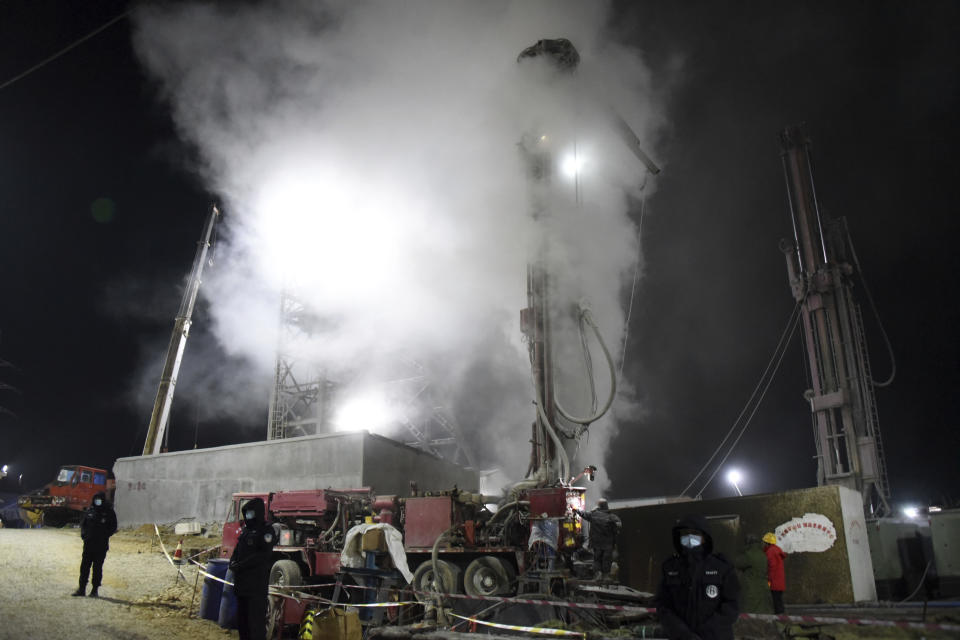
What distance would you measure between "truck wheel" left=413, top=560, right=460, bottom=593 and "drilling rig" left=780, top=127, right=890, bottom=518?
11.4m

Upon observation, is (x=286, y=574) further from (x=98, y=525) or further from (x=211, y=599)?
(x=98, y=525)

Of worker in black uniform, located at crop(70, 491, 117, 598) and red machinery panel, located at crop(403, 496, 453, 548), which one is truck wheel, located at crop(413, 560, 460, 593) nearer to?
red machinery panel, located at crop(403, 496, 453, 548)

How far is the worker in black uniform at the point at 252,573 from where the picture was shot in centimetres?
600

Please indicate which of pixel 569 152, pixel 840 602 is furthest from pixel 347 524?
pixel 569 152

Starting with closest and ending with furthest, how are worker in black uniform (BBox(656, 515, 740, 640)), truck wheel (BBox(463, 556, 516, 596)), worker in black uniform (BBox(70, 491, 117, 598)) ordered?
worker in black uniform (BBox(656, 515, 740, 640)) → worker in black uniform (BBox(70, 491, 117, 598)) → truck wheel (BBox(463, 556, 516, 596))

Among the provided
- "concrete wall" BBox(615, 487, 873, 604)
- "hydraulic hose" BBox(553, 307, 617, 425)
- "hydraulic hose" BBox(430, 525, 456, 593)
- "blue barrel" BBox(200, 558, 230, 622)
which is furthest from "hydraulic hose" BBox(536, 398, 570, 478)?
"blue barrel" BBox(200, 558, 230, 622)

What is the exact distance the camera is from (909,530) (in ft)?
37.0

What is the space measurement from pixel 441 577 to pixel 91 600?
5.03 m

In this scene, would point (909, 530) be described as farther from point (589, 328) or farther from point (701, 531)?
point (701, 531)

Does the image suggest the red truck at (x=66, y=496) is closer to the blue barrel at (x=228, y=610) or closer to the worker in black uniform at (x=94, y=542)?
the worker in black uniform at (x=94, y=542)

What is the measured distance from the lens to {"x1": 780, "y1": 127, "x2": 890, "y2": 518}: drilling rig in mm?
15656

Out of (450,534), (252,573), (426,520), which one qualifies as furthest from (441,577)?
(252,573)

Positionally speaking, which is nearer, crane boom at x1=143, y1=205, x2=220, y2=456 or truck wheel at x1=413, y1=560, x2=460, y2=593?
truck wheel at x1=413, y1=560, x2=460, y2=593

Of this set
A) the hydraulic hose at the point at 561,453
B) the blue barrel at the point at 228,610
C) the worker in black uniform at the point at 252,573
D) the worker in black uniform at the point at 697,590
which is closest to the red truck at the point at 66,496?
the blue barrel at the point at 228,610
